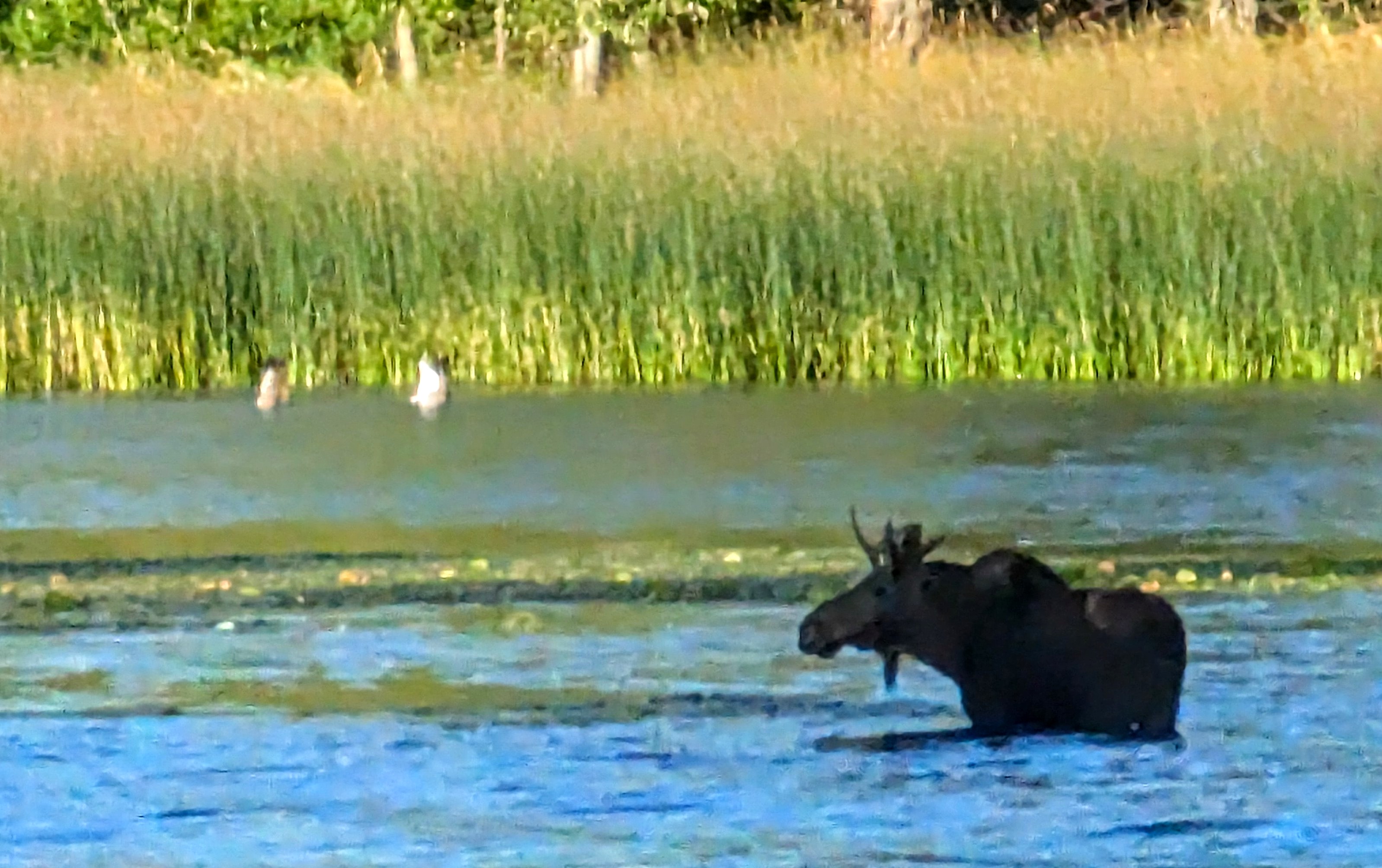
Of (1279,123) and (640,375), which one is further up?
(1279,123)

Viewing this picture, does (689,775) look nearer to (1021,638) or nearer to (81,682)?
(1021,638)

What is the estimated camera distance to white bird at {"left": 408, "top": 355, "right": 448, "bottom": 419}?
1110 cm

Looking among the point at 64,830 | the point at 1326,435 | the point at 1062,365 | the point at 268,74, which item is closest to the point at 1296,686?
the point at 64,830

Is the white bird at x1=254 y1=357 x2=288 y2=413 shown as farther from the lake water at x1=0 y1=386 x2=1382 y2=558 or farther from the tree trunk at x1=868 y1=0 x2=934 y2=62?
the tree trunk at x1=868 y1=0 x2=934 y2=62

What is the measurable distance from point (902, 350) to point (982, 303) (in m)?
0.34

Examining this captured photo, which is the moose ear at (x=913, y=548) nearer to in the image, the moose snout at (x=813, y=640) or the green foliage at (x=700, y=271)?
the moose snout at (x=813, y=640)

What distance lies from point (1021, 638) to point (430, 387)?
5.80 metres

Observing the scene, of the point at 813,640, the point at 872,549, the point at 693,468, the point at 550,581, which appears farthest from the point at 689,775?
the point at 693,468

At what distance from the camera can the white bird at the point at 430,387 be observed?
1110cm

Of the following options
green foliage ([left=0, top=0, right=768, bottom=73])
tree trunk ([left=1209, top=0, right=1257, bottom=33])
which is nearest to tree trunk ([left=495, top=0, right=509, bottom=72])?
green foliage ([left=0, top=0, right=768, bottom=73])

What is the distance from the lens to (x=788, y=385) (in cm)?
1170

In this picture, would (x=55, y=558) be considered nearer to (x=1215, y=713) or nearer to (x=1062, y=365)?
(x=1215, y=713)

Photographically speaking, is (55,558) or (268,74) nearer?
(55,558)

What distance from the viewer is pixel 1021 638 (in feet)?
18.3
